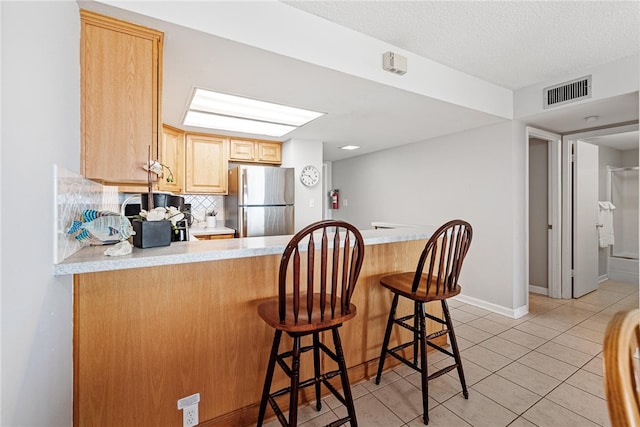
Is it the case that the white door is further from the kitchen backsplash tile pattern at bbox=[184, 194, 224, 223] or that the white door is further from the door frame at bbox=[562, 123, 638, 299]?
the kitchen backsplash tile pattern at bbox=[184, 194, 224, 223]

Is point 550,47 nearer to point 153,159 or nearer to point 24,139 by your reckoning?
point 153,159

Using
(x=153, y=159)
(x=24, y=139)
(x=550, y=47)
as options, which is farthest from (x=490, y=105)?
(x=24, y=139)

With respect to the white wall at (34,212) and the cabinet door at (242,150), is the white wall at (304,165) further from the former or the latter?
the white wall at (34,212)

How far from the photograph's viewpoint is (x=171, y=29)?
1512mm

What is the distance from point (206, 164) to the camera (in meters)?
3.83

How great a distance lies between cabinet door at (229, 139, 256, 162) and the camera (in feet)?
13.0

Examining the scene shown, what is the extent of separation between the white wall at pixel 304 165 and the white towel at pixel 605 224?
159 inches

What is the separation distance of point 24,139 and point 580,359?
347 cm

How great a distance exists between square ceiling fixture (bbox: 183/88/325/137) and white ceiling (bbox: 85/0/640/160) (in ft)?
0.49

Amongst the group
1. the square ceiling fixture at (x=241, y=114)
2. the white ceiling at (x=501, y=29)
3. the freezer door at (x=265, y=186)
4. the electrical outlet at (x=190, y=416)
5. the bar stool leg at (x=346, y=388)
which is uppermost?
the white ceiling at (x=501, y=29)

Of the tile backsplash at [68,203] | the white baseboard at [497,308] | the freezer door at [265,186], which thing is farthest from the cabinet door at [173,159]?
the white baseboard at [497,308]

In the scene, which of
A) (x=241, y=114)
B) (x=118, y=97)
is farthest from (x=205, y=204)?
(x=118, y=97)

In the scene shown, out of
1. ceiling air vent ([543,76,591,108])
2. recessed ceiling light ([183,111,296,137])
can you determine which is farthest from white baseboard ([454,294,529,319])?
recessed ceiling light ([183,111,296,137])

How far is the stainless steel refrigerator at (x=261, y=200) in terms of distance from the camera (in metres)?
3.61
